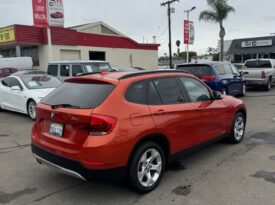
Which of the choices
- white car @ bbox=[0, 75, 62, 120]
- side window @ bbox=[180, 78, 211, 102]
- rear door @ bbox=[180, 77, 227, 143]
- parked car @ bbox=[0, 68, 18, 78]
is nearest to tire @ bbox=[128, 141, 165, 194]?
rear door @ bbox=[180, 77, 227, 143]

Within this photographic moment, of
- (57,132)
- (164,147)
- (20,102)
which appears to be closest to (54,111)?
(57,132)

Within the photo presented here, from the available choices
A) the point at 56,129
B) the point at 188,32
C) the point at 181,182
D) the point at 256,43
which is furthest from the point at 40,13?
the point at 256,43

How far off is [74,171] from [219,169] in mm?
2444

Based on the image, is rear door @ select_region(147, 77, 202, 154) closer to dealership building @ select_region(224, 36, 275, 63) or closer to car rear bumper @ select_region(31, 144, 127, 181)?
car rear bumper @ select_region(31, 144, 127, 181)

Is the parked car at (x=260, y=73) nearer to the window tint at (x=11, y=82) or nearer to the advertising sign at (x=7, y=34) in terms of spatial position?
the window tint at (x=11, y=82)

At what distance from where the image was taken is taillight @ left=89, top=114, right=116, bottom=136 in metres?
3.90

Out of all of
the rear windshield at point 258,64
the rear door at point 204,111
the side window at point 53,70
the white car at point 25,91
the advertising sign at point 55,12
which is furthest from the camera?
the advertising sign at point 55,12

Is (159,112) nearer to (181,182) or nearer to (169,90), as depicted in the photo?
(169,90)

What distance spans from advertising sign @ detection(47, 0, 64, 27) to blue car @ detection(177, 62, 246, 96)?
9.19m

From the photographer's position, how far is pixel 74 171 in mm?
3977

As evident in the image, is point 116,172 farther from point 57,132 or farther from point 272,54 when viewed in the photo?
point 272,54

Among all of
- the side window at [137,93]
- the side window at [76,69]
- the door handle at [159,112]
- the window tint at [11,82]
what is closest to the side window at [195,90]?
the door handle at [159,112]

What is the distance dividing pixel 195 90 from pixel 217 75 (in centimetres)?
760

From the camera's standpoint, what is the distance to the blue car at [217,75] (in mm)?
12711
